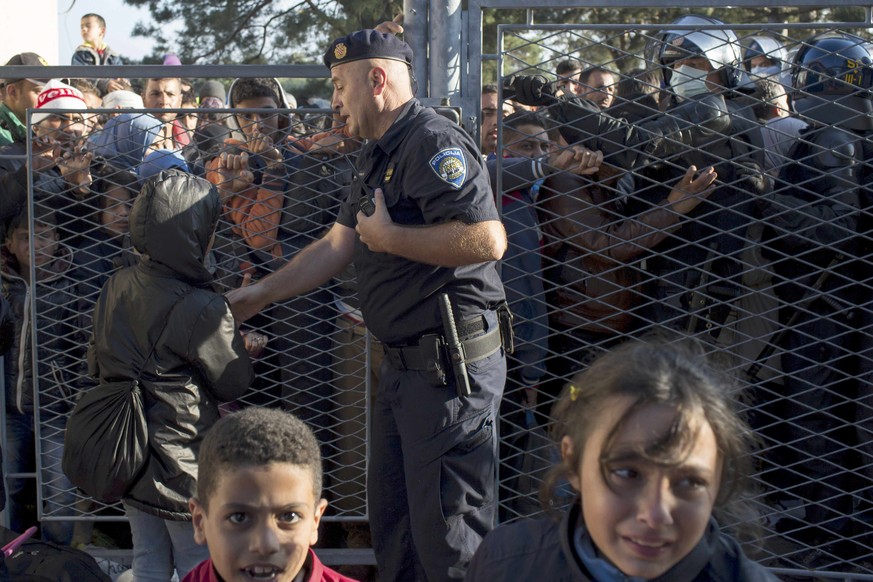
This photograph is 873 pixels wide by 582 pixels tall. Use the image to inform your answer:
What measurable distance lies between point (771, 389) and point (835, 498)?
0.46 m

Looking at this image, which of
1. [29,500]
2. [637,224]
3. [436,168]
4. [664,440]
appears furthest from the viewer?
[29,500]

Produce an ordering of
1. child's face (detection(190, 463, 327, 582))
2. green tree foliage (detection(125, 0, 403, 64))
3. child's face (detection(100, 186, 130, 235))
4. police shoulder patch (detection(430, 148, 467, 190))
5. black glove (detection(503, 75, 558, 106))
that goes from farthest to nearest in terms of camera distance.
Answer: green tree foliage (detection(125, 0, 403, 64)) < child's face (detection(100, 186, 130, 235)) < black glove (detection(503, 75, 558, 106)) < police shoulder patch (detection(430, 148, 467, 190)) < child's face (detection(190, 463, 327, 582))

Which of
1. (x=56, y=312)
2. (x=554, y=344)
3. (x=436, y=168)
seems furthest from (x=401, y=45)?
(x=56, y=312)

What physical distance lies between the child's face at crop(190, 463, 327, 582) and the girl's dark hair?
0.62 metres

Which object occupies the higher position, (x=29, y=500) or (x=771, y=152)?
(x=771, y=152)

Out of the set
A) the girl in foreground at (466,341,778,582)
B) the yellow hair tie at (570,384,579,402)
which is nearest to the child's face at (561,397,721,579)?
the girl in foreground at (466,341,778,582)

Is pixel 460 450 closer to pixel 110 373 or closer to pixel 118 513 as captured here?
pixel 110 373

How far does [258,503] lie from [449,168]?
120cm

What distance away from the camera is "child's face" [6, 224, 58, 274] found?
12.0 ft

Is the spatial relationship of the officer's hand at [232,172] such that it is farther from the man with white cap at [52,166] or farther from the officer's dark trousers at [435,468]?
the officer's dark trousers at [435,468]

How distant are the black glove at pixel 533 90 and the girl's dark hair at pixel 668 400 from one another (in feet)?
5.54

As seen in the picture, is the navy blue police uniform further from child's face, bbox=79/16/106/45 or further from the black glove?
child's face, bbox=79/16/106/45

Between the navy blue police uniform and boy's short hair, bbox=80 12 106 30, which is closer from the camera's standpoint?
the navy blue police uniform

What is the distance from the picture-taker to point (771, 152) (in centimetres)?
330
